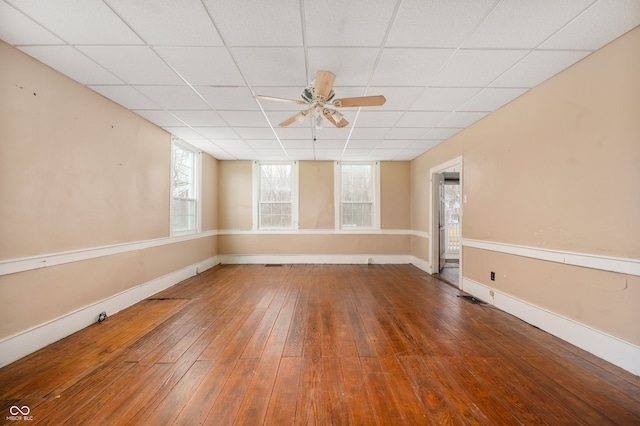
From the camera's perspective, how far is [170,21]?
5.95ft

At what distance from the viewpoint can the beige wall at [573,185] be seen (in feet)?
6.37

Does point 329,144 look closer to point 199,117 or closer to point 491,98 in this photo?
point 199,117

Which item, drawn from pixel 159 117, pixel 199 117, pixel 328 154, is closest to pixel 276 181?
pixel 328 154

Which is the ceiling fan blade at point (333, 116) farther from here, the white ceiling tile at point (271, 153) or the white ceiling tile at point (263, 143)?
the white ceiling tile at point (271, 153)

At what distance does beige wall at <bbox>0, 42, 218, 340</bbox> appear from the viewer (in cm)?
206

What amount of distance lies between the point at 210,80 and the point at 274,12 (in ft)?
3.87

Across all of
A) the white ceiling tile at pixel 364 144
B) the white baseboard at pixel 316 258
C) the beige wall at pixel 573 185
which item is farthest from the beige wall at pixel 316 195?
the beige wall at pixel 573 185

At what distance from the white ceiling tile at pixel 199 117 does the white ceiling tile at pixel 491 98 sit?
11.2ft

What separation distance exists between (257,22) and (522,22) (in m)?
1.99

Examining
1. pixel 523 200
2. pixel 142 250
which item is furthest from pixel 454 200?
pixel 142 250

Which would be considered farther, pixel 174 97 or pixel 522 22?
pixel 174 97

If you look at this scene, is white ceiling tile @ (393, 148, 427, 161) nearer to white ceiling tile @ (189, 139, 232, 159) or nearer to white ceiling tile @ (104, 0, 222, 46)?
white ceiling tile @ (189, 139, 232, 159)

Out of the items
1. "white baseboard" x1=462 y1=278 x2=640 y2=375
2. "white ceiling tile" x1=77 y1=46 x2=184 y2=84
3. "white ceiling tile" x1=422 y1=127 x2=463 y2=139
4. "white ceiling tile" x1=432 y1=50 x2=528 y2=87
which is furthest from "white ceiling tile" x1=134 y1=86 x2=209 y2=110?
"white baseboard" x1=462 y1=278 x2=640 y2=375

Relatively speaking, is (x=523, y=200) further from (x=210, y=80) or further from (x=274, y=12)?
(x=210, y=80)
